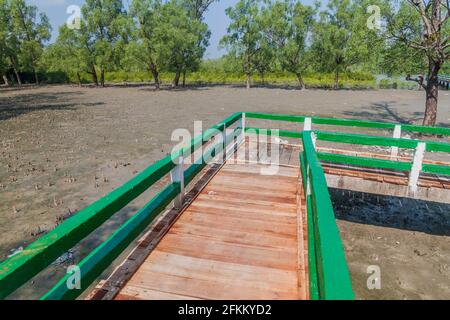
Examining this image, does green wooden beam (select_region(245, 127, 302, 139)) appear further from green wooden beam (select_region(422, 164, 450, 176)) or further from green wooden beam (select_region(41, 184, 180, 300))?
green wooden beam (select_region(41, 184, 180, 300))

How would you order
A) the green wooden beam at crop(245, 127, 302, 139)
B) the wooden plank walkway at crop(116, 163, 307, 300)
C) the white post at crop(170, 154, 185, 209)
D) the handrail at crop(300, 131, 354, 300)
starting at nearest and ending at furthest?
the handrail at crop(300, 131, 354, 300) → the wooden plank walkway at crop(116, 163, 307, 300) → the white post at crop(170, 154, 185, 209) → the green wooden beam at crop(245, 127, 302, 139)

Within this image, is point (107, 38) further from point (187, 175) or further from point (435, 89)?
point (187, 175)

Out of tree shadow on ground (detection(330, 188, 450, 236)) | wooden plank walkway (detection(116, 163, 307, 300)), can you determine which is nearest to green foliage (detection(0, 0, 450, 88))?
tree shadow on ground (detection(330, 188, 450, 236))

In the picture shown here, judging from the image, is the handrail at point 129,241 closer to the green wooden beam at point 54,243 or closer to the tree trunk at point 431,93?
the green wooden beam at point 54,243

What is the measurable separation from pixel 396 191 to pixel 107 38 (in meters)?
50.9

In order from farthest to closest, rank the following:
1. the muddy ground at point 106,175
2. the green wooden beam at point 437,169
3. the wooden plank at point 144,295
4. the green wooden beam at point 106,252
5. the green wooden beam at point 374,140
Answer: the muddy ground at point 106,175, the green wooden beam at point 374,140, the green wooden beam at point 437,169, the wooden plank at point 144,295, the green wooden beam at point 106,252

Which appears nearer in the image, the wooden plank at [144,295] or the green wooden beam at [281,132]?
the wooden plank at [144,295]

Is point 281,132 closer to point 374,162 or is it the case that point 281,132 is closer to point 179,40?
point 374,162

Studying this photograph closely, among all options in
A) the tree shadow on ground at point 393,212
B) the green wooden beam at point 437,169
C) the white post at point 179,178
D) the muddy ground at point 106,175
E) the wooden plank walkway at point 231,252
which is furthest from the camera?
the tree shadow on ground at point 393,212

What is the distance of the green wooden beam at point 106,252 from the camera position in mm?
2844

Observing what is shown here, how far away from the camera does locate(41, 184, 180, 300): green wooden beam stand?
112 inches

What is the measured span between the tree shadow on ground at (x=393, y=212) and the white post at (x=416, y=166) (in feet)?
6.79

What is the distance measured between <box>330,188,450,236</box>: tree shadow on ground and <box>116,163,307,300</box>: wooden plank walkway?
3502 millimetres

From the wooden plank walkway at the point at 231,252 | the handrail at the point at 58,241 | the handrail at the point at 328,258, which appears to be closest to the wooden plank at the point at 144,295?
the wooden plank walkway at the point at 231,252
